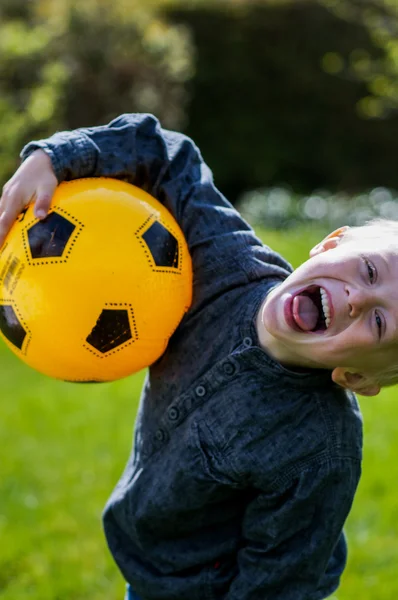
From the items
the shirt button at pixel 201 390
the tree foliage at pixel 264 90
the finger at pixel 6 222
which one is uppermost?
the finger at pixel 6 222

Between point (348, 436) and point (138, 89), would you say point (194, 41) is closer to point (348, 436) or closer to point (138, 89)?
point (138, 89)

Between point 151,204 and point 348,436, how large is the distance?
88cm

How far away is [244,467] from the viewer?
2.34 meters

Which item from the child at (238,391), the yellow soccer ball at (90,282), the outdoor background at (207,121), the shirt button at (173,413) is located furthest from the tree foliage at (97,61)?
the shirt button at (173,413)

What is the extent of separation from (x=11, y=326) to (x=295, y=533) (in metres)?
0.99

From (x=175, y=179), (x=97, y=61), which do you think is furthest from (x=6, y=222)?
(x=97, y=61)

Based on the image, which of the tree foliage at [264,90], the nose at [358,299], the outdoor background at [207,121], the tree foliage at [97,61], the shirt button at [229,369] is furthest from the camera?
the tree foliage at [264,90]

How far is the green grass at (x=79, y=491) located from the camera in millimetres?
3922

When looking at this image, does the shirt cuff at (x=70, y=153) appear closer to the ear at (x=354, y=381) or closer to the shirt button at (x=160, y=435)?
the shirt button at (x=160, y=435)

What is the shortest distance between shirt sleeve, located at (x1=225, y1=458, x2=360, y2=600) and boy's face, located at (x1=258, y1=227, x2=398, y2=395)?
28 cm

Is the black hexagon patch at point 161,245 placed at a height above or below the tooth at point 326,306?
below

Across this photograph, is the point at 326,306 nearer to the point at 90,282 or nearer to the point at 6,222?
the point at 90,282

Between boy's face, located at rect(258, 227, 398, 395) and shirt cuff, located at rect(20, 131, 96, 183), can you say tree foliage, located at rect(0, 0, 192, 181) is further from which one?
boy's face, located at rect(258, 227, 398, 395)

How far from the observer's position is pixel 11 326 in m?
2.46
